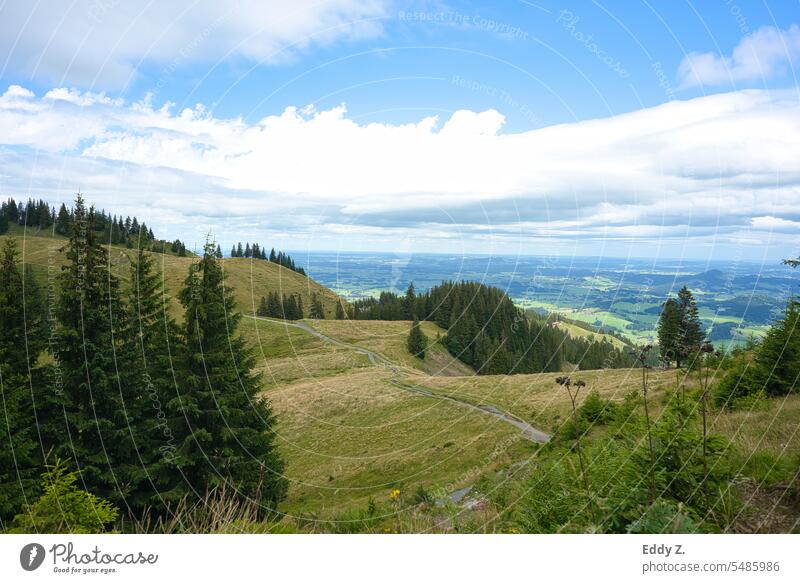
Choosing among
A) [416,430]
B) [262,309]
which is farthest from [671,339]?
[262,309]

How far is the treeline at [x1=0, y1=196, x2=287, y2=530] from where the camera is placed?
1662 cm

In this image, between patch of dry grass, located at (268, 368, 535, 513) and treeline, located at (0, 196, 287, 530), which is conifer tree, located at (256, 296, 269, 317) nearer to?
patch of dry grass, located at (268, 368, 535, 513)

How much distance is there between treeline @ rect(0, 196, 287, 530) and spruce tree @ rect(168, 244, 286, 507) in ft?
0.22

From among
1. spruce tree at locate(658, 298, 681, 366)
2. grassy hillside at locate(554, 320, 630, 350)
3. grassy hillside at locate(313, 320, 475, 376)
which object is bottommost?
grassy hillside at locate(313, 320, 475, 376)

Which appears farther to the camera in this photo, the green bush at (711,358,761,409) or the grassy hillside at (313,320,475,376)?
the grassy hillside at (313,320,475,376)

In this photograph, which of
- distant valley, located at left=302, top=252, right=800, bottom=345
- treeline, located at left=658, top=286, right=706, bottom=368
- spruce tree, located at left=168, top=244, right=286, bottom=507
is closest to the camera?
treeline, located at left=658, top=286, right=706, bottom=368

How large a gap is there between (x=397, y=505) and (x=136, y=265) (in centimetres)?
1860

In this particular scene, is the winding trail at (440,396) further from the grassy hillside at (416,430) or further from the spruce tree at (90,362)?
the spruce tree at (90,362)
